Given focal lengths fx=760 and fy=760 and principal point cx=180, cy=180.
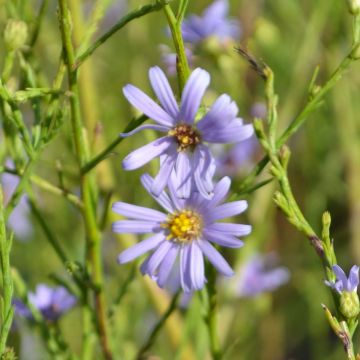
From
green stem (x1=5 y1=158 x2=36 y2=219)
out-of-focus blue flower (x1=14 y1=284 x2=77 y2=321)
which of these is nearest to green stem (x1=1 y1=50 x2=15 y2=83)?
green stem (x1=5 y1=158 x2=36 y2=219)

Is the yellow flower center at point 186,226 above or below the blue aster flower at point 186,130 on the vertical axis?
below

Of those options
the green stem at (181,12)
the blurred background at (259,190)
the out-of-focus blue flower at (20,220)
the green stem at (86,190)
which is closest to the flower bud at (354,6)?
the green stem at (181,12)

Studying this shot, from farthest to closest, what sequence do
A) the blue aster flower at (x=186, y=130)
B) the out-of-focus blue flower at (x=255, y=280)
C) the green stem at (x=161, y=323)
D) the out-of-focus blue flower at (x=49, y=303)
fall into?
the out-of-focus blue flower at (x=255, y=280), the out-of-focus blue flower at (x=49, y=303), the green stem at (x=161, y=323), the blue aster flower at (x=186, y=130)

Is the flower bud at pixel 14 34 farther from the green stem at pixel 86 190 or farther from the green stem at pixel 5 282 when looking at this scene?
the green stem at pixel 5 282

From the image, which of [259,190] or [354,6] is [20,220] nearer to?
[259,190]

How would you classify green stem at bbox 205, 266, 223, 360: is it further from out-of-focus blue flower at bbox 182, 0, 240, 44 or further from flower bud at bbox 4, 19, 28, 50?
out-of-focus blue flower at bbox 182, 0, 240, 44

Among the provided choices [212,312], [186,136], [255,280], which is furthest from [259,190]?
[186,136]
